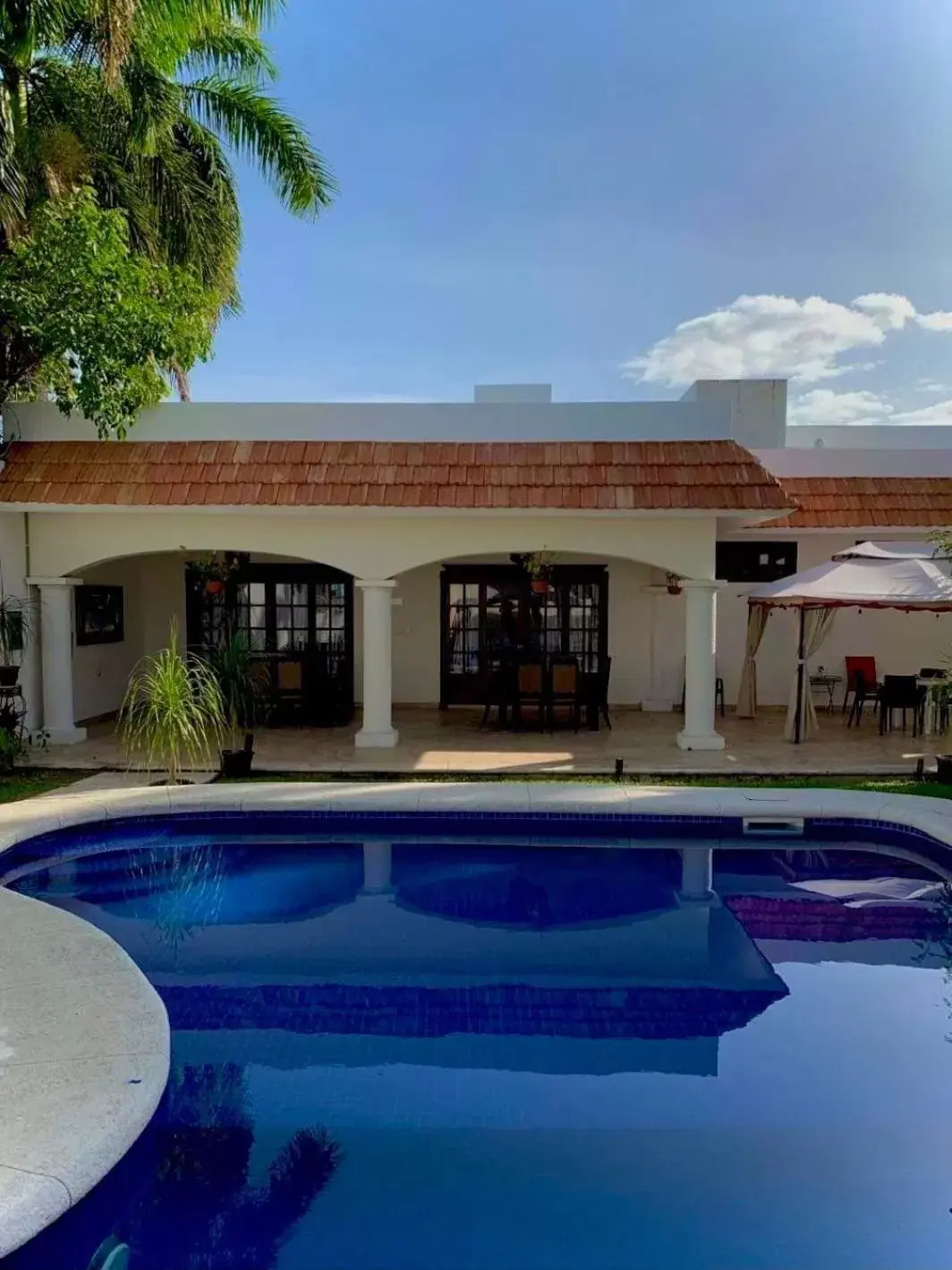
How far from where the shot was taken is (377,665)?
12328 mm

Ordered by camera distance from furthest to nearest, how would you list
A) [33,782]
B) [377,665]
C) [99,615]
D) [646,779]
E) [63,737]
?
[99,615] → [63,737] → [377,665] → [646,779] → [33,782]

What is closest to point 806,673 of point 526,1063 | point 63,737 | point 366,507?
point 366,507

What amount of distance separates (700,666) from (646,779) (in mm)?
2047

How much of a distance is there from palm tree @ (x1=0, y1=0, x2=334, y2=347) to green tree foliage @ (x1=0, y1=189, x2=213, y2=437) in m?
1.35

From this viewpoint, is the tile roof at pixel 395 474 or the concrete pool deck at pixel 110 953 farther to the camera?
the tile roof at pixel 395 474

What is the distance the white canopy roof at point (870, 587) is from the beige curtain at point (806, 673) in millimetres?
649

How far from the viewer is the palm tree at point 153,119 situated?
11.6 metres

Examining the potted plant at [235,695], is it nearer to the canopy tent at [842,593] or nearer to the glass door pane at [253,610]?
the glass door pane at [253,610]

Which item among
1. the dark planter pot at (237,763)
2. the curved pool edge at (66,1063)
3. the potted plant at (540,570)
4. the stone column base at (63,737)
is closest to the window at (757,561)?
the potted plant at (540,570)

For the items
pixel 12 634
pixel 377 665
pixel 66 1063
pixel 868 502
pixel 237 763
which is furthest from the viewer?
pixel 868 502

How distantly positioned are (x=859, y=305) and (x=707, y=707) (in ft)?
49.6

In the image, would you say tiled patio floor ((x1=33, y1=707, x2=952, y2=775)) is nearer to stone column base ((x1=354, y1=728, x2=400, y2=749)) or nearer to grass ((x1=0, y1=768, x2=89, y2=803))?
stone column base ((x1=354, y1=728, x2=400, y2=749))

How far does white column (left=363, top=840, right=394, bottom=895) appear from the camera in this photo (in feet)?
27.2

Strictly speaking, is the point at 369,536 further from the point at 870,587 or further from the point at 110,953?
the point at 110,953
